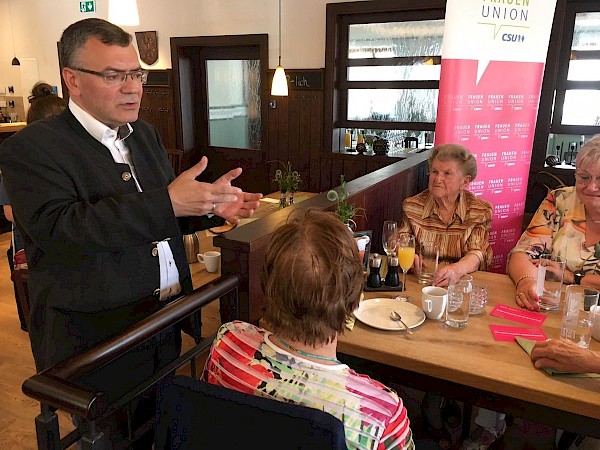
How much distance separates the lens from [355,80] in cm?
591

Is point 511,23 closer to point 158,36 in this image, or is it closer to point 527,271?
point 527,271

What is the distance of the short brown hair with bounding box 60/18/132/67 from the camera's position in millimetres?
1330

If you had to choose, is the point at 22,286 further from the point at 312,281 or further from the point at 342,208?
the point at 312,281

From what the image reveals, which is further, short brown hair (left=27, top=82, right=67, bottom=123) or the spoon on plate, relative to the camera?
short brown hair (left=27, top=82, right=67, bottom=123)

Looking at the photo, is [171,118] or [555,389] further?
[171,118]

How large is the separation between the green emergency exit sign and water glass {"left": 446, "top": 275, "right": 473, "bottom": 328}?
7.66 metres

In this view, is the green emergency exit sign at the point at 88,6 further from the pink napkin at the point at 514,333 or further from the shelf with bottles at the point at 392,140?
the pink napkin at the point at 514,333

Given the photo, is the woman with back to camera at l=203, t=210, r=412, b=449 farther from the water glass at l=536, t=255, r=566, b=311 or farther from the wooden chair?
the wooden chair

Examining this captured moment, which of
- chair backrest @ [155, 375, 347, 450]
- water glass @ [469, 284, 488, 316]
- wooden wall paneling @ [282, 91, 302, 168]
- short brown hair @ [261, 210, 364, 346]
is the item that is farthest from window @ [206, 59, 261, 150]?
chair backrest @ [155, 375, 347, 450]

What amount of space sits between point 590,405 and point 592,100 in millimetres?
4667

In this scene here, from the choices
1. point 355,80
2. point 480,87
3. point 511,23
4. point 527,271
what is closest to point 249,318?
point 527,271

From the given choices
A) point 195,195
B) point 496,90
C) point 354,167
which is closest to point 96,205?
point 195,195

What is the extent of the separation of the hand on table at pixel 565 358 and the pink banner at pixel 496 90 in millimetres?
2023

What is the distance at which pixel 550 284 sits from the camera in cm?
182
